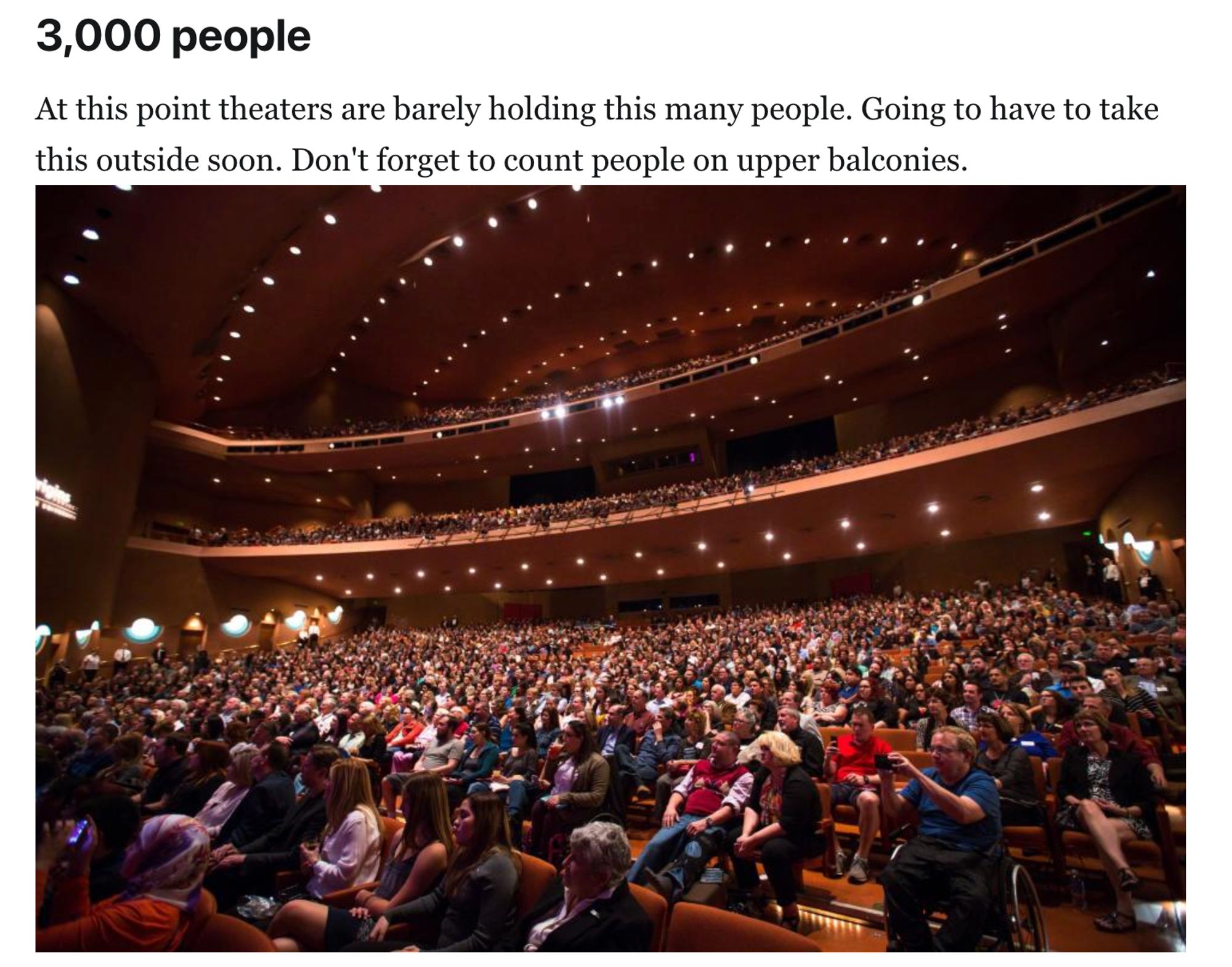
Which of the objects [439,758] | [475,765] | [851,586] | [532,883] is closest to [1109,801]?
[532,883]

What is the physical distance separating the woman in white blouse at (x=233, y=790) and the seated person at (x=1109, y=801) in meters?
4.32

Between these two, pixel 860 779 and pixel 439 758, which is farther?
pixel 439 758

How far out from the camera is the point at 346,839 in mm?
2645

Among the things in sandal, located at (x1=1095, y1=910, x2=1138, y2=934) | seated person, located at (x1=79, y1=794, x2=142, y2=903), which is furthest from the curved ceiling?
sandal, located at (x1=1095, y1=910, x2=1138, y2=934)

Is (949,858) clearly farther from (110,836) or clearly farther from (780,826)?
(110,836)

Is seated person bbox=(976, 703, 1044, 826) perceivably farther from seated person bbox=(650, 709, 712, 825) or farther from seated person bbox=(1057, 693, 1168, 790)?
seated person bbox=(650, 709, 712, 825)

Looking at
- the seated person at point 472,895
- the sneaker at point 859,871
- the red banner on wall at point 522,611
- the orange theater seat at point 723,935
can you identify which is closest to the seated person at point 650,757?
the sneaker at point 859,871

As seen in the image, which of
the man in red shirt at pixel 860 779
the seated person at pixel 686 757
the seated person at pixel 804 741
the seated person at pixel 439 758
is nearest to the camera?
the man in red shirt at pixel 860 779

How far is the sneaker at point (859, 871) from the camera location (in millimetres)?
3350

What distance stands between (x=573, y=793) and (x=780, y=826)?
1.21 m

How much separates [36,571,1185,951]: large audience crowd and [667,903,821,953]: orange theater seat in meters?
0.12

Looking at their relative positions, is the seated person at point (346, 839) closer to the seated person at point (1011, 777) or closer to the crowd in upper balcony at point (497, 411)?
the seated person at point (1011, 777)

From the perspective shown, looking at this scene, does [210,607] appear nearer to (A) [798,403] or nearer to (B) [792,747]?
(A) [798,403]
